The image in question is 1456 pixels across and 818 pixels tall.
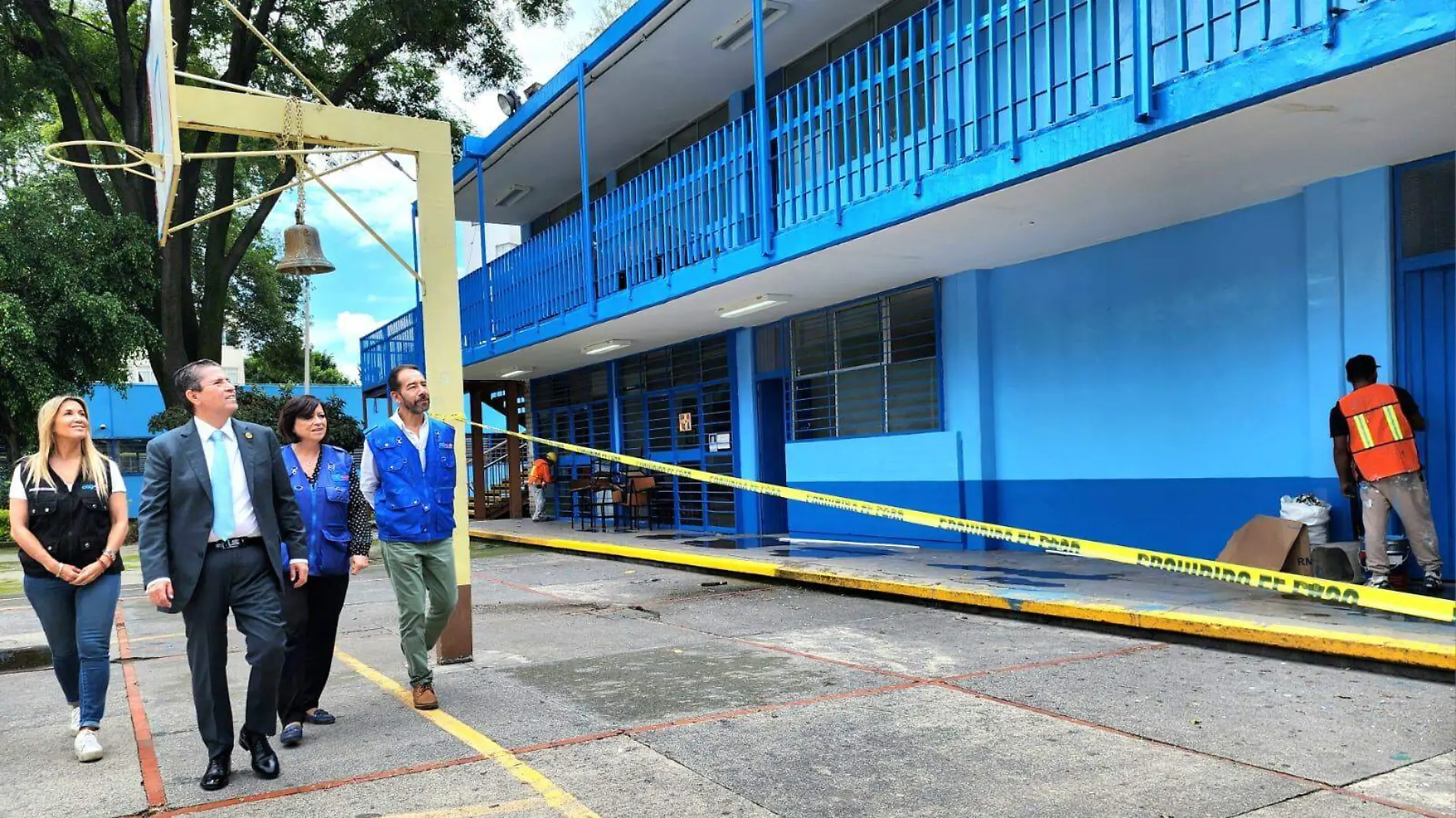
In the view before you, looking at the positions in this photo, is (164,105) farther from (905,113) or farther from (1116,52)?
(905,113)

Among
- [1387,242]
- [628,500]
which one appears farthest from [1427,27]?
[628,500]

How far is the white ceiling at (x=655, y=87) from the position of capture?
11617 mm

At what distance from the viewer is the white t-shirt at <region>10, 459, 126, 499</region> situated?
4.76m

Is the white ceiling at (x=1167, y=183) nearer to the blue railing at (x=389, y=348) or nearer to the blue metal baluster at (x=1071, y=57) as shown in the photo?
the blue metal baluster at (x=1071, y=57)

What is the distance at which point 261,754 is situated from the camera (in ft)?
14.1

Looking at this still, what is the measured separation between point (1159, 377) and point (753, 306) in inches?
193

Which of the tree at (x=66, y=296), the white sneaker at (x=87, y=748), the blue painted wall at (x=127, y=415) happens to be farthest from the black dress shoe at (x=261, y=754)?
the blue painted wall at (x=127, y=415)

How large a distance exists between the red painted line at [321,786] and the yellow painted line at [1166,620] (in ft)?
14.2

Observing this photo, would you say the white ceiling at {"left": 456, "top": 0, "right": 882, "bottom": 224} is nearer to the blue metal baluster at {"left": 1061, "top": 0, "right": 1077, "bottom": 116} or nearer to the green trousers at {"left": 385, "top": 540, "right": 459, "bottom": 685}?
the blue metal baluster at {"left": 1061, "top": 0, "right": 1077, "bottom": 116}

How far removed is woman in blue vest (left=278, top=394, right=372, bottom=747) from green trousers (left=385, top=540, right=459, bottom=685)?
0.20 metres

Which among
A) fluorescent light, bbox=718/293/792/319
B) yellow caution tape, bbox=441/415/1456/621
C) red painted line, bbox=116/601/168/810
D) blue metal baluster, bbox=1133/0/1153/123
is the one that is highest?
blue metal baluster, bbox=1133/0/1153/123

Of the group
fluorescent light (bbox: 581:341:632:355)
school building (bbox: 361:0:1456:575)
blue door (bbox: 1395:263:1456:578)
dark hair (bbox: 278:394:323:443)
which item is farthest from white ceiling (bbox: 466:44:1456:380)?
dark hair (bbox: 278:394:323:443)

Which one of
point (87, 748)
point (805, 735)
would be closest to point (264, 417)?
point (87, 748)

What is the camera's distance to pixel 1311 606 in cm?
668
